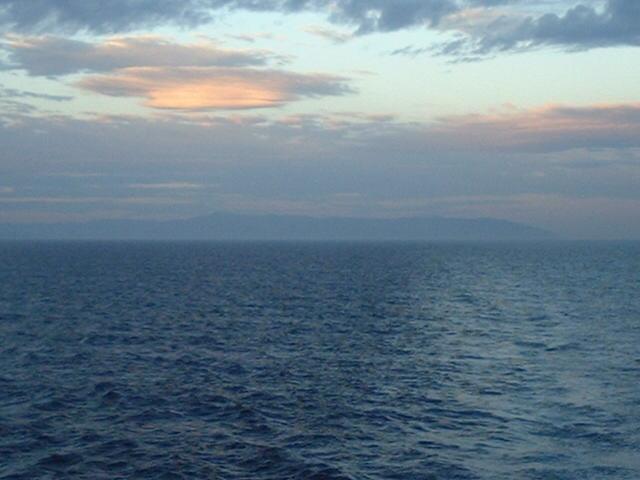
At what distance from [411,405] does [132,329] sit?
31.0 metres

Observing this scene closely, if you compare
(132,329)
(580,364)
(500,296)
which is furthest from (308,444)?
(500,296)

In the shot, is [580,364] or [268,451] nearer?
[268,451]

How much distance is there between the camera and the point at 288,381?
4112cm

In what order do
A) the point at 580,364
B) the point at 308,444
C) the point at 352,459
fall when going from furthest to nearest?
the point at 580,364
the point at 308,444
the point at 352,459

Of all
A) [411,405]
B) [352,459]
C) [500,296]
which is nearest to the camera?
[352,459]

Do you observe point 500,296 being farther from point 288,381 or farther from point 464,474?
point 464,474

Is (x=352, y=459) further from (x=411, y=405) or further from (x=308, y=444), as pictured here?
(x=411, y=405)

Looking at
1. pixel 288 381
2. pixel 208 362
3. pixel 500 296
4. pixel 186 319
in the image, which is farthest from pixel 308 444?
pixel 500 296

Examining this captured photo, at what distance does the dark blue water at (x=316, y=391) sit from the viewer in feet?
90.6

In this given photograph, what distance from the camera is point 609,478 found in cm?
2536

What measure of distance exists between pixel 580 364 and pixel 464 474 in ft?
74.2

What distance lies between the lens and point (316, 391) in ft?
127

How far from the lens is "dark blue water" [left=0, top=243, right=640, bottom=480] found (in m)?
27.6

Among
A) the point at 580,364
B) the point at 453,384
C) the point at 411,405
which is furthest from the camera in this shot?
the point at 580,364
